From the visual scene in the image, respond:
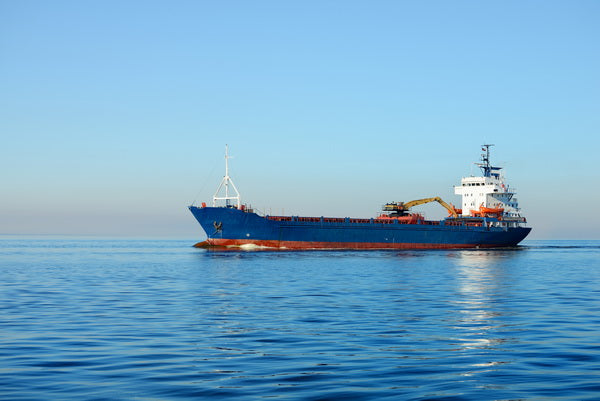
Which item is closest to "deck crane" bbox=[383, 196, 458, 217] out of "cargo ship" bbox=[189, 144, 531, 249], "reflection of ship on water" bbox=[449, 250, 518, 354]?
"cargo ship" bbox=[189, 144, 531, 249]

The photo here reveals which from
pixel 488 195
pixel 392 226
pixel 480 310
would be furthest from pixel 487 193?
pixel 480 310

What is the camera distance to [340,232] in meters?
80.3

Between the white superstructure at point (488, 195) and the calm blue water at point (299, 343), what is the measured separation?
66.5 m

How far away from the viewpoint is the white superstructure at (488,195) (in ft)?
317

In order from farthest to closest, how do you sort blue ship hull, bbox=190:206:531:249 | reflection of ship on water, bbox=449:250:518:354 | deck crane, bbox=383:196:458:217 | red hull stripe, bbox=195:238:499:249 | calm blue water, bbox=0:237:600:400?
deck crane, bbox=383:196:458:217 → red hull stripe, bbox=195:238:499:249 → blue ship hull, bbox=190:206:531:249 → reflection of ship on water, bbox=449:250:518:354 → calm blue water, bbox=0:237:600:400

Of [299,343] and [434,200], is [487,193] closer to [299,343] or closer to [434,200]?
[434,200]

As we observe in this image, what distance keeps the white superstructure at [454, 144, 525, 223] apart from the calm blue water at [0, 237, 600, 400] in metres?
66.5

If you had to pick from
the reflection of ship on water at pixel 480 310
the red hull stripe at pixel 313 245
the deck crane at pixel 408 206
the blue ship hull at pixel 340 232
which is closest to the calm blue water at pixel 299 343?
the reflection of ship on water at pixel 480 310

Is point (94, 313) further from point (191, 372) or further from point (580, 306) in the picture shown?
point (580, 306)

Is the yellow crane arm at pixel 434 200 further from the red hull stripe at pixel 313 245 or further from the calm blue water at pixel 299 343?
the calm blue water at pixel 299 343

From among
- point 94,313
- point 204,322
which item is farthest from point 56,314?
point 204,322

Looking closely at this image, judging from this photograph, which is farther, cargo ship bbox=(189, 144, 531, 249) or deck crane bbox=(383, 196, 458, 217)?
deck crane bbox=(383, 196, 458, 217)

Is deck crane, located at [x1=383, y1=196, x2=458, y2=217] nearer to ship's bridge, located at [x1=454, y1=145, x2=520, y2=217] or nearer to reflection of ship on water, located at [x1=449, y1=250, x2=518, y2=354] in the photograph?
ship's bridge, located at [x1=454, y1=145, x2=520, y2=217]

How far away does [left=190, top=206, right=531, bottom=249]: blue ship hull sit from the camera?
74875mm
